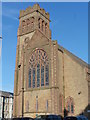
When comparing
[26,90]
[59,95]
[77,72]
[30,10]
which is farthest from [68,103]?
[30,10]

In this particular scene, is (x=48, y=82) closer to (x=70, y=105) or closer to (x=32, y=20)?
(x=70, y=105)

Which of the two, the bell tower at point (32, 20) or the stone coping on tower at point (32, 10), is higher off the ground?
the stone coping on tower at point (32, 10)

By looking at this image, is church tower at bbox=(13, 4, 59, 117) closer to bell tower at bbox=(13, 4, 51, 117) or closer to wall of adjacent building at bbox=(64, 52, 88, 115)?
bell tower at bbox=(13, 4, 51, 117)

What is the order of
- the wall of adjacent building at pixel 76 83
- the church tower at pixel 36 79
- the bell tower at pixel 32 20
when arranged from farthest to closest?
the bell tower at pixel 32 20
the church tower at pixel 36 79
the wall of adjacent building at pixel 76 83

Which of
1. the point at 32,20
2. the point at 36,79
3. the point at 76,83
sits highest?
the point at 32,20

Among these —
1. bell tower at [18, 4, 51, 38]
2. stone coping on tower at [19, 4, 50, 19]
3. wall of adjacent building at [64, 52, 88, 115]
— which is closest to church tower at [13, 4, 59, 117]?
bell tower at [18, 4, 51, 38]

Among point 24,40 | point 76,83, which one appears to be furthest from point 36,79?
point 24,40

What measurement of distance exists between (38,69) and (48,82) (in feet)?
13.0

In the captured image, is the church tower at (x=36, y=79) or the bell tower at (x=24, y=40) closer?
the church tower at (x=36, y=79)

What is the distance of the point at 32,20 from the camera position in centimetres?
4819

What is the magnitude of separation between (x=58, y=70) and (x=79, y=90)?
562cm

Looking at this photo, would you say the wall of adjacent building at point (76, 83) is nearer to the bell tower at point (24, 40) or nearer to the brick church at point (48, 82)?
the brick church at point (48, 82)

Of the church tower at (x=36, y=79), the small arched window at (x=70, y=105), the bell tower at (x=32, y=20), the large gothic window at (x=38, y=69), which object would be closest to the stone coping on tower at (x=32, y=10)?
the bell tower at (x=32, y=20)

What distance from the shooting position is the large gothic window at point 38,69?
36625 mm
